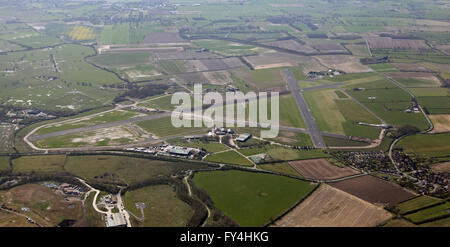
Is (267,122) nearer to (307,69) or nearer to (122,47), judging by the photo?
(307,69)

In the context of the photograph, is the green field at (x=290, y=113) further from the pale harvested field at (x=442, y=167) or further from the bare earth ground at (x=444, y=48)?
the bare earth ground at (x=444, y=48)

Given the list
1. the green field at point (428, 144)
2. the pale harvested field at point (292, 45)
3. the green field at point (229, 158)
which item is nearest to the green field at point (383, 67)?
the pale harvested field at point (292, 45)

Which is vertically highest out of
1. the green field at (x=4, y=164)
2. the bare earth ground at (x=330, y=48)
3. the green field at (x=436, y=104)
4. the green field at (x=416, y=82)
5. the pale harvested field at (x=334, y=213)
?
the bare earth ground at (x=330, y=48)

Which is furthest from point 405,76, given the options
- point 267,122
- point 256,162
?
point 256,162

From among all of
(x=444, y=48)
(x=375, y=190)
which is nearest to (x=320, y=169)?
(x=375, y=190)

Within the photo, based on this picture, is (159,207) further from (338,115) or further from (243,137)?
(338,115)
